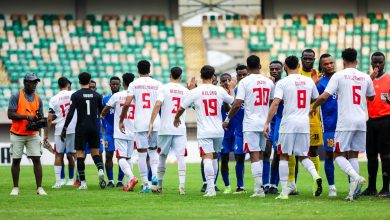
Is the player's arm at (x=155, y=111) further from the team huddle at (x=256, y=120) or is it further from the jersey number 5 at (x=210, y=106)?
the jersey number 5 at (x=210, y=106)

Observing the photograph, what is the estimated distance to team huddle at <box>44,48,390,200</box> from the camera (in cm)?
1505

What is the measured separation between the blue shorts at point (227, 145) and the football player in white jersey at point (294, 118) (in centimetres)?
302

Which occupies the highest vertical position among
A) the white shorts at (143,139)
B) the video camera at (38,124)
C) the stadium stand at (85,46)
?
the stadium stand at (85,46)

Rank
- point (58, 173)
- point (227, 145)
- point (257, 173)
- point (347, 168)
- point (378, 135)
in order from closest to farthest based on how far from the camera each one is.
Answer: point (347, 168), point (257, 173), point (378, 135), point (227, 145), point (58, 173)

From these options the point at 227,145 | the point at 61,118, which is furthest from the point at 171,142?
the point at 61,118

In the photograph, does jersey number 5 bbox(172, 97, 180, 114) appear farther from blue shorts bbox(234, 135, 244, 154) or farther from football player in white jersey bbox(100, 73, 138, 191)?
football player in white jersey bbox(100, 73, 138, 191)

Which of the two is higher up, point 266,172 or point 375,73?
point 375,73

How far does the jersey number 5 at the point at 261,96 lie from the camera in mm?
15898

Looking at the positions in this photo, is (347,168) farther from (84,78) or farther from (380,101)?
(84,78)

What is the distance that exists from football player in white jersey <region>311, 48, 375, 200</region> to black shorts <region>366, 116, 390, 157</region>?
96 cm

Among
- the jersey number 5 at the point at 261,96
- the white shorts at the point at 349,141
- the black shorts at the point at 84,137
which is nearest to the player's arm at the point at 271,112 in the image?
the jersey number 5 at the point at 261,96

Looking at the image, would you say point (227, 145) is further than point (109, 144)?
No

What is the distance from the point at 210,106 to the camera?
53.4 ft

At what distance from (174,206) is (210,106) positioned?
267cm
